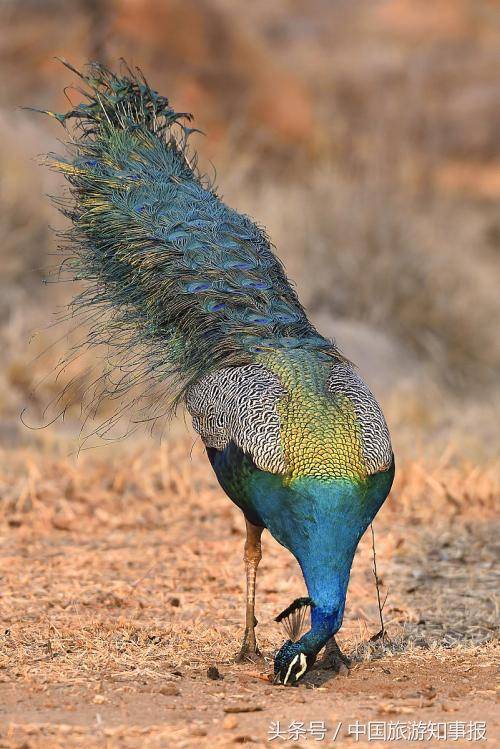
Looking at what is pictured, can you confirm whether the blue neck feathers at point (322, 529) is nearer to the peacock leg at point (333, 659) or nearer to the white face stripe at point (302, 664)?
the white face stripe at point (302, 664)

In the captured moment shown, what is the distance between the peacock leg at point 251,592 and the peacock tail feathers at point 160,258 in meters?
0.71

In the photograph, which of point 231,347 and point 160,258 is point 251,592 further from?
point 160,258

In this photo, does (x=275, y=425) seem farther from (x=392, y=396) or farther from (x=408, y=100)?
Answer: (x=408, y=100)

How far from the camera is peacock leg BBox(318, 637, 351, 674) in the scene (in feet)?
15.0

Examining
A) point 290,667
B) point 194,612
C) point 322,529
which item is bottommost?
point 290,667

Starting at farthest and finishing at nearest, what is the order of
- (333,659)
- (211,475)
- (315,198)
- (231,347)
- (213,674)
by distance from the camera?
1. (315,198)
2. (211,475)
3. (231,347)
4. (333,659)
5. (213,674)

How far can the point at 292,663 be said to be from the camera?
4062 millimetres

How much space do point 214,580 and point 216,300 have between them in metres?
1.95

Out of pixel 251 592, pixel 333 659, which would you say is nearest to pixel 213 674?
pixel 333 659

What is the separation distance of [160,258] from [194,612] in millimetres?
1768

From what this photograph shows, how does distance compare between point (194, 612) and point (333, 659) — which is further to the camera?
point (194, 612)

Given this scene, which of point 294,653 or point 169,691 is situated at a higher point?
point 294,653

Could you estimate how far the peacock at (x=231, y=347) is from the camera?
4145 mm

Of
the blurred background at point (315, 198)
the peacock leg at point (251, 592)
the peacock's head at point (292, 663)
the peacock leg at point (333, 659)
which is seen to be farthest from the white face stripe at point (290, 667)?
the blurred background at point (315, 198)
